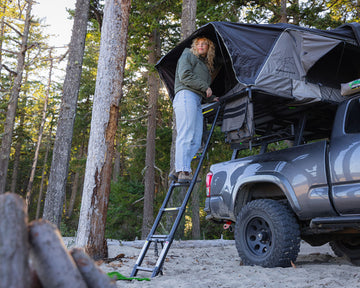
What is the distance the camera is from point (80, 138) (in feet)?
106

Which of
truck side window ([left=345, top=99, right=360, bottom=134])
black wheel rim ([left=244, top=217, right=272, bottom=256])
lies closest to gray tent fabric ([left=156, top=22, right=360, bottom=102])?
truck side window ([left=345, top=99, right=360, bottom=134])

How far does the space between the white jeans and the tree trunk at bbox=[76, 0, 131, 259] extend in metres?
1.78

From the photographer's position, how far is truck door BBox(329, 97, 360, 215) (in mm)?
4345

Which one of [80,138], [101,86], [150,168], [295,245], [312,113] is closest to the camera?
[295,245]

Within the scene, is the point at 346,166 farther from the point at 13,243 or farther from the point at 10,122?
the point at 10,122

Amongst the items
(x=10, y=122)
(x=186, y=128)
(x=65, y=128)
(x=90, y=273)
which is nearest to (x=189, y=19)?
(x=65, y=128)

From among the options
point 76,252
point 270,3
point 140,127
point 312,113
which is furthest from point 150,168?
point 76,252

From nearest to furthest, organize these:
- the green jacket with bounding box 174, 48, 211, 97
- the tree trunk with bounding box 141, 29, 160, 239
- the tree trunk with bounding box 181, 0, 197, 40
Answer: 1. the green jacket with bounding box 174, 48, 211, 97
2. the tree trunk with bounding box 181, 0, 197, 40
3. the tree trunk with bounding box 141, 29, 160, 239

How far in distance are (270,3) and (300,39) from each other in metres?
11.1

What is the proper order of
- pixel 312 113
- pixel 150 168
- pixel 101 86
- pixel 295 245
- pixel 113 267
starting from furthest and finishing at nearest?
pixel 150 168 < pixel 101 86 < pixel 312 113 < pixel 113 267 < pixel 295 245

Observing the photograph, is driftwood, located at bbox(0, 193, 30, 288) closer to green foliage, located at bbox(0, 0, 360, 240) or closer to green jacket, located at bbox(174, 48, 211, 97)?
green jacket, located at bbox(174, 48, 211, 97)

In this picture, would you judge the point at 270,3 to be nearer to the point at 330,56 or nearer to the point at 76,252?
the point at 330,56

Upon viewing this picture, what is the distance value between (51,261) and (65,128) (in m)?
10.4

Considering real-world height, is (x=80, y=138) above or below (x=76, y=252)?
above
